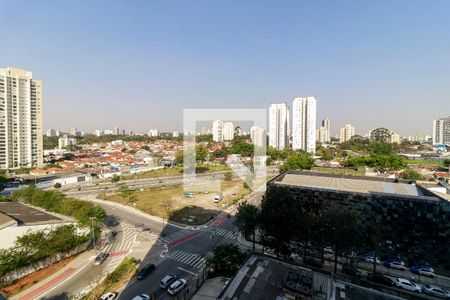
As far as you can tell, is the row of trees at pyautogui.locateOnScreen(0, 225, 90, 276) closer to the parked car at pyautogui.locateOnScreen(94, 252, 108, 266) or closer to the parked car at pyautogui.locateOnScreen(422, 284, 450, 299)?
the parked car at pyautogui.locateOnScreen(94, 252, 108, 266)

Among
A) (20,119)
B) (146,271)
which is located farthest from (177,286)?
(20,119)

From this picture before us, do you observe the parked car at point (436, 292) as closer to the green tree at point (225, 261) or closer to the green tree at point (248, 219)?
the green tree at point (248, 219)

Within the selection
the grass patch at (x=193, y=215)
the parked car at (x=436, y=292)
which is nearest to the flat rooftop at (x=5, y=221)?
the grass patch at (x=193, y=215)

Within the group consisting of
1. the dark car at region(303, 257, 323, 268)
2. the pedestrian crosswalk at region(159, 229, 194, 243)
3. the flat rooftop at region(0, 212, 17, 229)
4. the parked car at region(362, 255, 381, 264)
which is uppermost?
the flat rooftop at region(0, 212, 17, 229)

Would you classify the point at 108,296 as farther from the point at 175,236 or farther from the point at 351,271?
the point at 351,271

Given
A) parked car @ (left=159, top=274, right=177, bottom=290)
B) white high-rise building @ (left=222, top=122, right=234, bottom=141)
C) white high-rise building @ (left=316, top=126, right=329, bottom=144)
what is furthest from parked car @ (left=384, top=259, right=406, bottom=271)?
white high-rise building @ (left=316, top=126, right=329, bottom=144)
